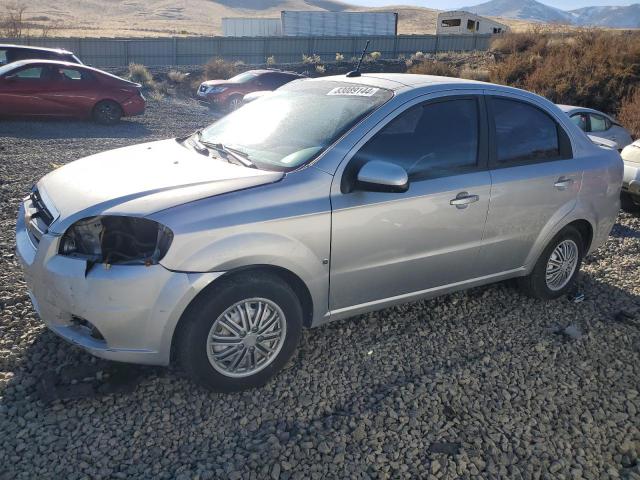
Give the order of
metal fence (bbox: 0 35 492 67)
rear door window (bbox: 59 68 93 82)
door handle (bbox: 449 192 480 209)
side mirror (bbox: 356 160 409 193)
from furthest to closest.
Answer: metal fence (bbox: 0 35 492 67) < rear door window (bbox: 59 68 93 82) < door handle (bbox: 449 192 480 209) < side mirror (bbox: 356 160 409 193)

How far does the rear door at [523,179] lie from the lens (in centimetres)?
426

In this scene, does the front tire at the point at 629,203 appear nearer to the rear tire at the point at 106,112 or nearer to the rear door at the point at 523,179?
the rear door at the point at 523,179

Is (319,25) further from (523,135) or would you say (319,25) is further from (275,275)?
(275,275)

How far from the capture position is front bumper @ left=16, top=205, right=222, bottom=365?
3.03 meters

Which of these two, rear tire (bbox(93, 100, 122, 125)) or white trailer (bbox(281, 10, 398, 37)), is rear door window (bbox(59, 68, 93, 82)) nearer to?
rear tire (bbox(93, 100, 122, 125))

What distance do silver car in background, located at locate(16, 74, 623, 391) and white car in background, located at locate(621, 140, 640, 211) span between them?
10.9 feet

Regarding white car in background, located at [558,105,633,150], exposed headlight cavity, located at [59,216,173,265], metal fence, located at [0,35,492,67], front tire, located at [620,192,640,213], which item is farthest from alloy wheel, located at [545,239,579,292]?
metal fence, located at [0,35,492,67]

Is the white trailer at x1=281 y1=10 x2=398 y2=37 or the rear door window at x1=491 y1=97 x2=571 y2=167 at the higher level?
the white trailer at x1=281 y1=10 x2=398 y2=37

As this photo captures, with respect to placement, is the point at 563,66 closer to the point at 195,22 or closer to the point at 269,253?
the point at 269,253

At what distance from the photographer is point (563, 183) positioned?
180 inches

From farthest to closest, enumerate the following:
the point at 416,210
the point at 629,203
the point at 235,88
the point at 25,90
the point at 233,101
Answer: the point at 235,88 → the point at 233,101 → the point at 25,90 → the point at 629,203 → the point at 416,210

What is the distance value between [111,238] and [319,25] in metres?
53.5

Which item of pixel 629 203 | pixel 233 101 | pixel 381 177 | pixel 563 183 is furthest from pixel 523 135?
pixel 233 101

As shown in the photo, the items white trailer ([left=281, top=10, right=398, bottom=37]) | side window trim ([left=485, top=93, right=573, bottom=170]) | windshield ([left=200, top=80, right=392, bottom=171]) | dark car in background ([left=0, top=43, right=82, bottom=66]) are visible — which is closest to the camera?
windshield ([left=200, top=80, right=392, bottom=171])
